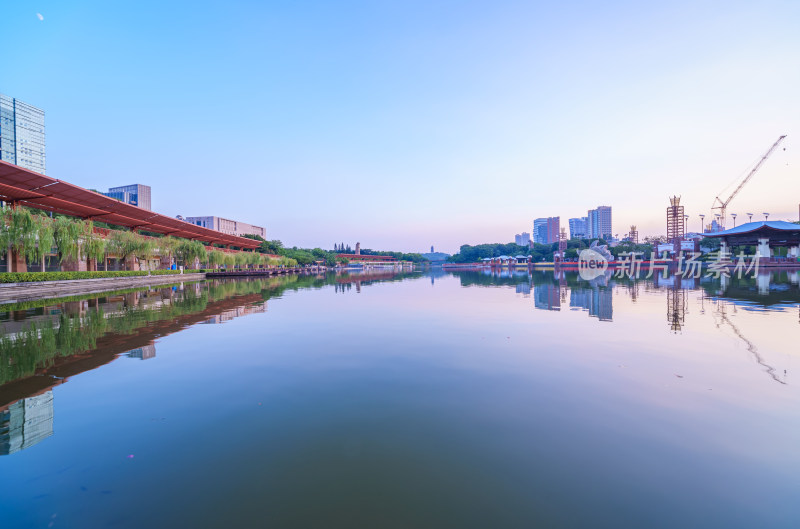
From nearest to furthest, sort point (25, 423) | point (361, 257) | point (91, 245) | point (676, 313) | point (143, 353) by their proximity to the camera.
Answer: point (25, 423) < point (143, 353) < point (676, 313) < point (91, 245) < point (361, 257)

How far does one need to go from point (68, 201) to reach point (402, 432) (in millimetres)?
44612

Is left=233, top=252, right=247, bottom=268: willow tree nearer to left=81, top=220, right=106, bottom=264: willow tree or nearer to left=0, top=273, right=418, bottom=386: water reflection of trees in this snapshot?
left=81, top=220, right=106, bottom=264: willow tree

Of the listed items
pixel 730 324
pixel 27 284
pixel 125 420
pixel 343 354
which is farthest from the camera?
pixel 27 284

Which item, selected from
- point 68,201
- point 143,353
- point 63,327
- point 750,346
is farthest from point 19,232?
point 750,346

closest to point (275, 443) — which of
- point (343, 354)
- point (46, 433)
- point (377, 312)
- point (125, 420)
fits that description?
point (125, 420)

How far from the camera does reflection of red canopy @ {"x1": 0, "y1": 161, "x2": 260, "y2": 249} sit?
27.2 metres

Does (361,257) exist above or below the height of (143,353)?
above

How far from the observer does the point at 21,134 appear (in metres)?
121

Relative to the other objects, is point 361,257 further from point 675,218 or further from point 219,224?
point 675,218

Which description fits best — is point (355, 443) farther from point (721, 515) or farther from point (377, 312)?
point (377, 312)

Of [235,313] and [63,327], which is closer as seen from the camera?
[63,327]

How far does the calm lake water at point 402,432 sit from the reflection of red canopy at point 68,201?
27.4 m

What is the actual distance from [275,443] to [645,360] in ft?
25.1

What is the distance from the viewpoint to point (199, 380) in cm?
648
